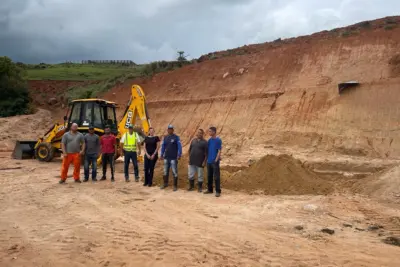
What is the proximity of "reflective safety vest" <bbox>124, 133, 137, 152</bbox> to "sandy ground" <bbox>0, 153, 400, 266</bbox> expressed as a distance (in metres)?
1.72

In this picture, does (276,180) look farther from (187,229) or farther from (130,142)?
(130,142)

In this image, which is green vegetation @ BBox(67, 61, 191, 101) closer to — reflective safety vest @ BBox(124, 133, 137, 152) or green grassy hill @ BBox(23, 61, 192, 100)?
green grassy hill @ BBox(23, 61, 192, 100)

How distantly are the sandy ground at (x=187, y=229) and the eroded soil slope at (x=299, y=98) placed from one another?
6602 millimetres

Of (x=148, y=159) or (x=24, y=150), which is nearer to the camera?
(x=148, y=159)

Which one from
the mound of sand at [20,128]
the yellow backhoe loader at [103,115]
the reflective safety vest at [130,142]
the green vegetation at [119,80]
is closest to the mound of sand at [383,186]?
the reflective safety vest at [130,142]

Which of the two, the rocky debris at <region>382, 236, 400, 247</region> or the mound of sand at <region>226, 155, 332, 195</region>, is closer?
the rocky debris at <region>382, 236, 400, 247</region>

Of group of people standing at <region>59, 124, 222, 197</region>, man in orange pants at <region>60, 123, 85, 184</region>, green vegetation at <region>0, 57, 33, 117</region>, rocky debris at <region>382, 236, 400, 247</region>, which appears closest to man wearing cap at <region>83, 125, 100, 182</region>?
group of people standing at <region>59, 124, 222, 197</region>

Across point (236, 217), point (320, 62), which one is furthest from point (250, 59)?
point (236, 217)

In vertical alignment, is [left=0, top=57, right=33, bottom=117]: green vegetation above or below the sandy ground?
above

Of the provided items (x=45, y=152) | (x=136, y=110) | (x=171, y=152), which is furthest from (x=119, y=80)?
(x=171, y=152)

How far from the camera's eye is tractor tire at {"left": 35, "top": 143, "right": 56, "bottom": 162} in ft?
53.9

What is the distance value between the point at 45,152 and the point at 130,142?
6627 millimetres

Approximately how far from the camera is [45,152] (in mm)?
16453

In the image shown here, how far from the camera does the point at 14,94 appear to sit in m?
30.1
